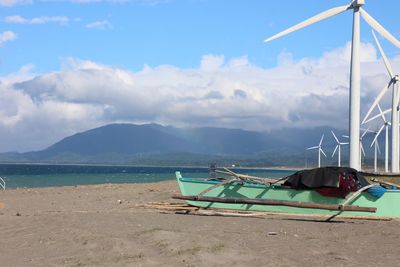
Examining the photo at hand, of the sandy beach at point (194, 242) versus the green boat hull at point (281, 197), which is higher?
the green boat hull at point (281, 197)

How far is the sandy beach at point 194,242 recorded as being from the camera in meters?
11.9

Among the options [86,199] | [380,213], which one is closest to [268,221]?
[380,213]

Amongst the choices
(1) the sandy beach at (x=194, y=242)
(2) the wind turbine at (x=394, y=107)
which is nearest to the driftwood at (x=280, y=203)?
(1) the sandy beach at (x=194, y=242)

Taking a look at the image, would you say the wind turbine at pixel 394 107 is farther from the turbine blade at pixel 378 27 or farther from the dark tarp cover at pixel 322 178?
the dark tarp cover at pixel 322 178

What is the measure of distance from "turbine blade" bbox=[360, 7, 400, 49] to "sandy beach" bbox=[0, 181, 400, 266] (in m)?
13.4

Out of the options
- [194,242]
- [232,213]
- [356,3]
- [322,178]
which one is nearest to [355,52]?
[356,3]

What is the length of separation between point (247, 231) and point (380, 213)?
6.72 meters

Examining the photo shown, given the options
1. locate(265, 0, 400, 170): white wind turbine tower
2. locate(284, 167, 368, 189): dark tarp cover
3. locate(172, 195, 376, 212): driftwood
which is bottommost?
locate(172, 195, 376, 212): driftwood

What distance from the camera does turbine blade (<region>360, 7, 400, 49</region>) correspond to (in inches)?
1157

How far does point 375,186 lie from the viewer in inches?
806

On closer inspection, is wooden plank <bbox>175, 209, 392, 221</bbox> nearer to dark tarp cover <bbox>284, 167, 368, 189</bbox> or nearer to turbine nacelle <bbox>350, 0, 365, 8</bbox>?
dark tarp cover <bbox>284, 167, 368, 189</bbox>

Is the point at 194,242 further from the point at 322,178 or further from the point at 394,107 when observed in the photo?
the point at 394,107

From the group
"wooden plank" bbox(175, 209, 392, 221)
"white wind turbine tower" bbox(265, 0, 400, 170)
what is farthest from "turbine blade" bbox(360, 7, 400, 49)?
"wooden plank" bbox(175, 209, 392, 221)

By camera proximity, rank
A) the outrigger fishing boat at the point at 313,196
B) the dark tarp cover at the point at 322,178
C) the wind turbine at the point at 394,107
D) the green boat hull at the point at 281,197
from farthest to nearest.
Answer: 1. the wind turbine at the point at 394,107
2. the dark tarp cover at the point at 322,178
3. the green boat hull at the point at 281,197
4. the outrigger fishing boat at the point at 313,196
